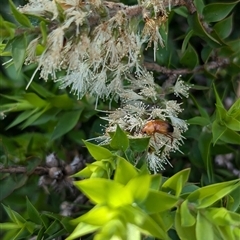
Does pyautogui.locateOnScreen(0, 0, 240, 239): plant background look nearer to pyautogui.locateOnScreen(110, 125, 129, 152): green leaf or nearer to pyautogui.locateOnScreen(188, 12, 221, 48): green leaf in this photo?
pyautogui.locateOnScreen(188, 12, 221, 48): green leaf

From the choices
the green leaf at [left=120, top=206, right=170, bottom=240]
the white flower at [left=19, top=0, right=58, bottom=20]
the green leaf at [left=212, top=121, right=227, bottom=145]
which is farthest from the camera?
the green leaf at [left=212, top=121, right=227, bottom=145]

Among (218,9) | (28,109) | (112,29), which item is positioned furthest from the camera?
(28,109)

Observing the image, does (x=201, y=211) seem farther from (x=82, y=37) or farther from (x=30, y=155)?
(x=30, y=155)

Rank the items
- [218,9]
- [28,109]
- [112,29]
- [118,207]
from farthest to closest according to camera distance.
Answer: [28,109] → [218,9] → [112,29] → [118,207]

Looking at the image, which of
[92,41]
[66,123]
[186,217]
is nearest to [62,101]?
[66,123]

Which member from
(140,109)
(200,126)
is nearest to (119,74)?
(140,109)

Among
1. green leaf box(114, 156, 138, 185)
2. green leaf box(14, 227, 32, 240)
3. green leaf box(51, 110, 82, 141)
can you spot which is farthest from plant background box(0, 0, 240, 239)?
green leaf box(114, 156, 138, 185)

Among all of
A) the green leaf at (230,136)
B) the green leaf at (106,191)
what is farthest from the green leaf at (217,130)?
the green leaf at (106,191)
